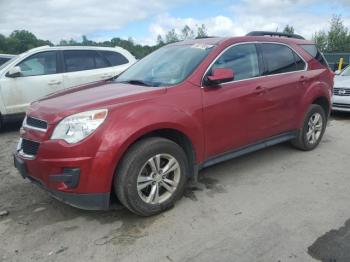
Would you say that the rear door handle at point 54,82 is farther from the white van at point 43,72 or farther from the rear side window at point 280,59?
the rear side window at point 280,59

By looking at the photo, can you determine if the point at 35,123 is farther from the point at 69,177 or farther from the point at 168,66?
the point at 168,66

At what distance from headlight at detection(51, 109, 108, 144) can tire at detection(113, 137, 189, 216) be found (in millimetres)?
410

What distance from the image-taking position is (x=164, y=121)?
3662 mm

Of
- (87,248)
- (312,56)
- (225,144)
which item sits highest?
(312,56)

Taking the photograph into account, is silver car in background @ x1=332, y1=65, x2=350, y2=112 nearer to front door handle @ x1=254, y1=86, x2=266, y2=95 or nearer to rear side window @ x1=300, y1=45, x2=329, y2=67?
rear side window @ x1=300, y1=45, x2=329, y2=67

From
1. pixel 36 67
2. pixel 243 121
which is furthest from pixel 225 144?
pixel 36 67

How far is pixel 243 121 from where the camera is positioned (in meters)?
4.48

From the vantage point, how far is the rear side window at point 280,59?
195 inches

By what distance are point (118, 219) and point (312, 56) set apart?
3.83 metres

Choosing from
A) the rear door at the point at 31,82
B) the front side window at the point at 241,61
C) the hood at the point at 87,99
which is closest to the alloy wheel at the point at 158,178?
the hood at the point at 87,99

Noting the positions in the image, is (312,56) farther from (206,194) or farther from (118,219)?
(118,219)

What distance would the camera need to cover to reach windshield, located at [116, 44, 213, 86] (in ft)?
13.8

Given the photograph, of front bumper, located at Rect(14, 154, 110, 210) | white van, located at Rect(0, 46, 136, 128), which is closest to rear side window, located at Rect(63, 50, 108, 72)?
white van, located at Rect(0, 46, 136, 128)

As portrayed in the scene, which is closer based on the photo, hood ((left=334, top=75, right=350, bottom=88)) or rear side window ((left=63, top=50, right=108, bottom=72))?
rear side window ((left=63, top=50, right=108, bottom=72))
